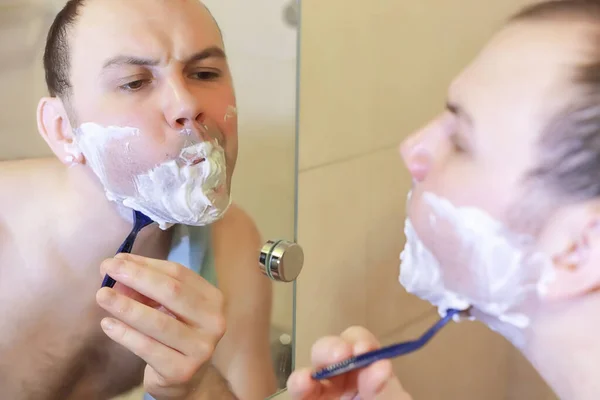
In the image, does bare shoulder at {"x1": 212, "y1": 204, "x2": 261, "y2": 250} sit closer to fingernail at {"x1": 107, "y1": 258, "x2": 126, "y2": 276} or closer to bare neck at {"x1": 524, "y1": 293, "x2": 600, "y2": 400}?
fingernail at {"x1": 107, "y1": 258, "x2": 126, "y2": 276}

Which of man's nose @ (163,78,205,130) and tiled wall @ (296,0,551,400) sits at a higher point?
man's nose @ (163,78,205,130)

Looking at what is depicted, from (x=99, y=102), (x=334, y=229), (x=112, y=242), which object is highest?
(x=99, y=102)

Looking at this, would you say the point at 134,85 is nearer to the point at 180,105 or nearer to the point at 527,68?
the point at 180,105

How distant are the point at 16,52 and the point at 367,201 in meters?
0.51

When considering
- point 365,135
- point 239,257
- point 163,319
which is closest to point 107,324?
point 163,319

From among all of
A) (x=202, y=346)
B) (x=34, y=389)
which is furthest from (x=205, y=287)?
(x=34, y=389)

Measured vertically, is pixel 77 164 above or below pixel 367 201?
above

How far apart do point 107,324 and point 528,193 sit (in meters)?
0.36

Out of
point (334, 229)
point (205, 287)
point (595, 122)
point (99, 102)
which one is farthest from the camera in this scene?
point (334, 229)

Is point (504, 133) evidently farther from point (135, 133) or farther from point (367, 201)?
point (367, 201)

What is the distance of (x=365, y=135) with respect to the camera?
81 centimetres

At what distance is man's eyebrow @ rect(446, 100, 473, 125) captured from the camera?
0.39 meters

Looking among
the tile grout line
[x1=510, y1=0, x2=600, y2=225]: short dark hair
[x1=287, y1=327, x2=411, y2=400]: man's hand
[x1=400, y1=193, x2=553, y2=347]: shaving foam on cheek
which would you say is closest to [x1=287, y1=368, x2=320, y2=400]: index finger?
[x1=287, y1=327, x2=411, y2=400]: man's hand

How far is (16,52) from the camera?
45 cm
